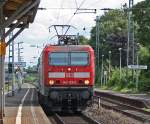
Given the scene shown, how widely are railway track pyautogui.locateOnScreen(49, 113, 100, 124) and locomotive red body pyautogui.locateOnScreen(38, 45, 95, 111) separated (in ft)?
1.82

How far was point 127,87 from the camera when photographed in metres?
69.2

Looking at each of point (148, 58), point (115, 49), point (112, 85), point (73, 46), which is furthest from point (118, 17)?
point (73, 46)

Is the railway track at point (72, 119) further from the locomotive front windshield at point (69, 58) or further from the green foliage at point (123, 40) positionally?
the green foliage at point (123, 40)

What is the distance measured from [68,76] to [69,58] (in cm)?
97

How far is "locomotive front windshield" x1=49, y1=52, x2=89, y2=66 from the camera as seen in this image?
92.8 feet

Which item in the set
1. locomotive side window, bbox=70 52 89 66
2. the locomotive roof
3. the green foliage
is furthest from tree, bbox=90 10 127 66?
locomotive side window, bbox=70 52 89 66

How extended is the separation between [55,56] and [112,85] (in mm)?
53711

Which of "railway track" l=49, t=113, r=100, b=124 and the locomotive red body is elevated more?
the locomotive red body

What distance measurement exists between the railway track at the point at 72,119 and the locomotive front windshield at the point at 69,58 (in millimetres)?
2517

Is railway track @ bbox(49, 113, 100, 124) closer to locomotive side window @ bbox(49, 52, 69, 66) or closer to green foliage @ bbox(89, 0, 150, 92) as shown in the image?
locomotive side window @ bbox(49, 52, 69, 66)

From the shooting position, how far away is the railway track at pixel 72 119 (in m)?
24.8

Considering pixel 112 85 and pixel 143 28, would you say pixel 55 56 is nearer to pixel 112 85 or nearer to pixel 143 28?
pixel 143 28

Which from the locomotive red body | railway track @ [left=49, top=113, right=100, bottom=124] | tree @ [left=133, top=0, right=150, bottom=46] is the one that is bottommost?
railway track @ [left=49, top=113, right=100, bottom=124]

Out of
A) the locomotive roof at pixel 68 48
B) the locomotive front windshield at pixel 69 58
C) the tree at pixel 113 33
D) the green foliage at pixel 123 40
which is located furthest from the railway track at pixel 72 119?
the tree at pixel 113 33
